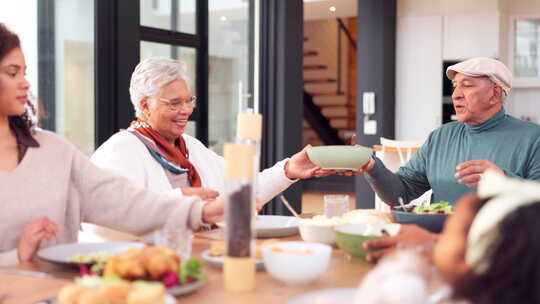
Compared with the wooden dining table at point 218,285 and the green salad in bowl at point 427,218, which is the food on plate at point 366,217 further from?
the wooden dining table at point 218,285

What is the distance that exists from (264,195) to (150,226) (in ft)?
2.82

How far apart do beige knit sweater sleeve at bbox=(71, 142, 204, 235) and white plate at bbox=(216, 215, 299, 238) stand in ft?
0.55

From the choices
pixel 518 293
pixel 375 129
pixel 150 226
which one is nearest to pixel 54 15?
pixel 150 226

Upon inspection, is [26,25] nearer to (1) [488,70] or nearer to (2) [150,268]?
(1) [488,70]

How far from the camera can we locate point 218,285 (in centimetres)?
125

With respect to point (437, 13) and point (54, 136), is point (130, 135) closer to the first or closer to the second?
point (54, 136)

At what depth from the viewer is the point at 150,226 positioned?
1667 millimetres

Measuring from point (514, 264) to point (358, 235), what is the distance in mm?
683

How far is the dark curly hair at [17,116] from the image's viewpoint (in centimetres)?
166

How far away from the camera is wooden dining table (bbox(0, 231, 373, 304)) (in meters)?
1.16

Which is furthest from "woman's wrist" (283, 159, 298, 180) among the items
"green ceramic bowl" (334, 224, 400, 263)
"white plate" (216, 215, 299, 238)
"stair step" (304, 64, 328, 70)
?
"stair step" (304, 64, 328, 70)

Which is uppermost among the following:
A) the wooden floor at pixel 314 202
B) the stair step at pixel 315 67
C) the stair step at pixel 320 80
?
the stair step at pixel 315 67

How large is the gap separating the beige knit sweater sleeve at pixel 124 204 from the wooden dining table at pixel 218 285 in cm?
22

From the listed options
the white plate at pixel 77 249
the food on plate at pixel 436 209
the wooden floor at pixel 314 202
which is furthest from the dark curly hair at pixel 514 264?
the wooden floor at pixel 314 202
